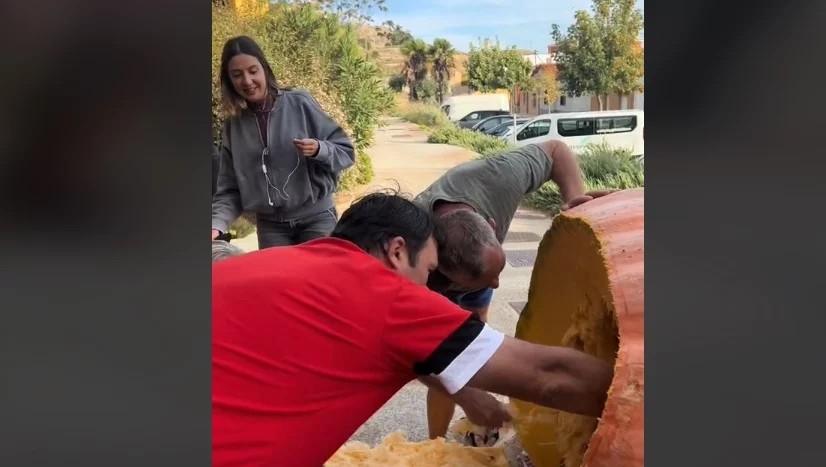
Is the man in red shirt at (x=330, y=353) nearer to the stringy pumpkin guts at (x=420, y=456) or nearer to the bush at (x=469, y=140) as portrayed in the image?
the stringy pumpkin guts at (x=420, y=456)

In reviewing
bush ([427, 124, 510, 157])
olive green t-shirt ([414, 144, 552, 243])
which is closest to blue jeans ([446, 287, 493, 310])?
olive green t-shirt ([414, 144, 552, 243])

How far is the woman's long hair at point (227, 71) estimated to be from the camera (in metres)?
2.14

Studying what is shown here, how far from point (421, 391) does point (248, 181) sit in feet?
3.66

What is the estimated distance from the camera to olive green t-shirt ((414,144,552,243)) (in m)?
2.55

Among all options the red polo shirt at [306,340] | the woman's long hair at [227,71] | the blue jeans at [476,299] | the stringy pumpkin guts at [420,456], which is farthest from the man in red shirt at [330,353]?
the blue jeans at [476,299]

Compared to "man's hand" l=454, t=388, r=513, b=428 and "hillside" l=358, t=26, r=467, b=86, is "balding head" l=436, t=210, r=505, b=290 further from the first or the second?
"hillside" l=358, t=26, r=467, b=86

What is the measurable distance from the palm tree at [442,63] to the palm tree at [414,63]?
3 cm

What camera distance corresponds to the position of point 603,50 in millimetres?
2420

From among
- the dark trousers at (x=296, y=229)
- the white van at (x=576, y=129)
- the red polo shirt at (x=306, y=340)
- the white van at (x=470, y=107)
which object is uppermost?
the white van at (x=470, y=107)

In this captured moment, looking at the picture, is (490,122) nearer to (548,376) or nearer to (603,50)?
(603,50)

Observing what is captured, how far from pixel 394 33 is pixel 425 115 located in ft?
0.96

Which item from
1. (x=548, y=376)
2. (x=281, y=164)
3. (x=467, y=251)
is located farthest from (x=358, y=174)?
(x=548, y=376)
